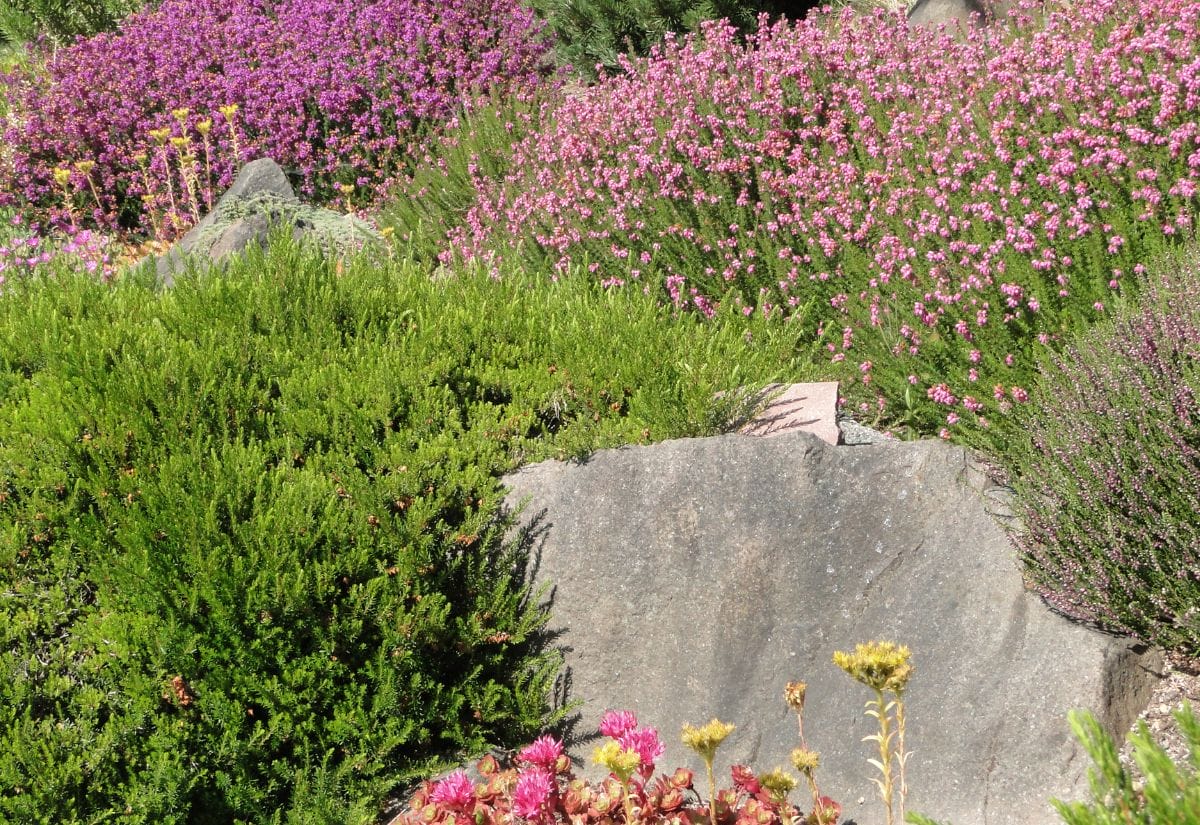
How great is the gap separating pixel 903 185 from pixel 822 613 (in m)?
2.28

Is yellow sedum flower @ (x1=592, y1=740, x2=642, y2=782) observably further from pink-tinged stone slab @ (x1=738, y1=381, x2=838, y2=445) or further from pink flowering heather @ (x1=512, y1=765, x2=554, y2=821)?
pink-tinged stone slab @ (x1=738, y1=381, x2=838, y2=445)

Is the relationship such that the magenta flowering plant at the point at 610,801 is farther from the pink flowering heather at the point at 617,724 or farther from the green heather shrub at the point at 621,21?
the green heather shrub at the point at 621,21

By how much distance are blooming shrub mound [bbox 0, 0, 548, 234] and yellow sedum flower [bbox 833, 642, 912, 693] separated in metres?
7.35

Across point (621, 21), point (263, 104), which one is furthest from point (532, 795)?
point (621, 21)

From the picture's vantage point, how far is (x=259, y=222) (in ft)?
21.0

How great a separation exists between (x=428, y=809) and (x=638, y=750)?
1.82 feet

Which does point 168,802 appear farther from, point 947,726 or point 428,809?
point 947,726

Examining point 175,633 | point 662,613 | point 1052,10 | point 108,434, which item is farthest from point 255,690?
point 1052,10

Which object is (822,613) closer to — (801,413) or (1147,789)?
(801,413)

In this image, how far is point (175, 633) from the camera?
2.84 m

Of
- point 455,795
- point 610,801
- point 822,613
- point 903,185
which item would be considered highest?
point 903,185

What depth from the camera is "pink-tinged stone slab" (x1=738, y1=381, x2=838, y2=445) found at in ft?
11.8

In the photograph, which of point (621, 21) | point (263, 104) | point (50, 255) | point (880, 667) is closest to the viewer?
point (880, 667)

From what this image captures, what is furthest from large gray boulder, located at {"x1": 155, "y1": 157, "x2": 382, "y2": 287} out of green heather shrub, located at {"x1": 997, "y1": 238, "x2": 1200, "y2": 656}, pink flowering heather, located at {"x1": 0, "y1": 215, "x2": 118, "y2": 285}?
green heather shrub, located at {"x1": 997, "y1": 238, "x2": 1200, "y2": 656}
